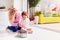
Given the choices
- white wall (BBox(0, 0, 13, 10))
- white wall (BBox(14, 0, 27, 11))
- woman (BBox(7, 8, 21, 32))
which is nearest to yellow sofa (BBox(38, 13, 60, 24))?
white wall (BBox(14, 0, 27, 11))

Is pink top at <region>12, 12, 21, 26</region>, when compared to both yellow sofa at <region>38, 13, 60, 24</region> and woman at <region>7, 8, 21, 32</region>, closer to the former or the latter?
woman at <region>7, 8, 21, 32</region>

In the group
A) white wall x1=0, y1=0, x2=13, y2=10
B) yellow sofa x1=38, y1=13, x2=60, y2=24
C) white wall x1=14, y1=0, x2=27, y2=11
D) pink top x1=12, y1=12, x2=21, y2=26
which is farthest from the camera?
yellow sofa x1=38, y1=13, x2=60, y2=24

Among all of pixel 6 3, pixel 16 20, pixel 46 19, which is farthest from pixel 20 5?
pixel 16 20

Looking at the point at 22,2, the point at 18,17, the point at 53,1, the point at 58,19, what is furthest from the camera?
the point at 53,1

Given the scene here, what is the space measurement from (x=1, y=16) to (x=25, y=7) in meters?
3.77

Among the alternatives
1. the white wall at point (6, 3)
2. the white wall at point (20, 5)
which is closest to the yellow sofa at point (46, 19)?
the white wall at point (20, 5)

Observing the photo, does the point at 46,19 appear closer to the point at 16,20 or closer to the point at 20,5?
the point at 20,5

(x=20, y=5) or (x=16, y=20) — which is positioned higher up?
Result: (x=20, y=5)

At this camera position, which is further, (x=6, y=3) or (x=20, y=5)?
(x=20, y=5)

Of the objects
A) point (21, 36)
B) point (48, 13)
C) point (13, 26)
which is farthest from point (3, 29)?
point (48, 13)

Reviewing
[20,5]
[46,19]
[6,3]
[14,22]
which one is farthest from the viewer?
[46,19]

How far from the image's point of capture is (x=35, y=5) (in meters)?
6.98

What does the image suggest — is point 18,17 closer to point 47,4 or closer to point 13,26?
point 13,26

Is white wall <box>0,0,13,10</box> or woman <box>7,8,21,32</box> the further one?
white wall <box>0,0,13,10</box>
